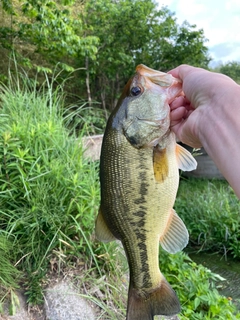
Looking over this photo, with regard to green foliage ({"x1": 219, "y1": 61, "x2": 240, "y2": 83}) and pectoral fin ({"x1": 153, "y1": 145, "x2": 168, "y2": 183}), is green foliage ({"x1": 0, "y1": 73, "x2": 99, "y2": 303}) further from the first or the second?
green foliage ({"x1": 219, "y1": 61, "x2": 240, "y2": 83})

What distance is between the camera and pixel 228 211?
5.53 meters

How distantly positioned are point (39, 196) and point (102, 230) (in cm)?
125

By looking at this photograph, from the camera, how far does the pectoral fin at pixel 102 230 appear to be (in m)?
1.76

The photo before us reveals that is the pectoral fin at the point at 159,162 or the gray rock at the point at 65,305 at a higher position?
the pectoral fin at the point at 159,162

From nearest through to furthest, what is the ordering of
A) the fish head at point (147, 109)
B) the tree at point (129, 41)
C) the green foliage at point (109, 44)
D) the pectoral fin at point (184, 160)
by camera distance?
the fish head at point (147, 109) → the pectoral fin at point (184, 160) → the green foliage at point (109, 44) → the tree at point (129, 41)

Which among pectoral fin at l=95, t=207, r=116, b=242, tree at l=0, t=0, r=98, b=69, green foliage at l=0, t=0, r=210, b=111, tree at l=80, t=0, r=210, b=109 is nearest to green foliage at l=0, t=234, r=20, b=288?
pectoral fin at l=95, t=207, r=116, b=242

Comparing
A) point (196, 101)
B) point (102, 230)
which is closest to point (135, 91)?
point (196, 101)

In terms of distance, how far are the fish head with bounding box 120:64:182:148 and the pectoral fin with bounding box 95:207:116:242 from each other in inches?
17.2

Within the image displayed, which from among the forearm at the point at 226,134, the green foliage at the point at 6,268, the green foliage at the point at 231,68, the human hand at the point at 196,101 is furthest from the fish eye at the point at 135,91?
the green foliage at the point at 231,68

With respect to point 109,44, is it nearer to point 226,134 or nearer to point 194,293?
point 194,293

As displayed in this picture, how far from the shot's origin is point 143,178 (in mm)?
1653

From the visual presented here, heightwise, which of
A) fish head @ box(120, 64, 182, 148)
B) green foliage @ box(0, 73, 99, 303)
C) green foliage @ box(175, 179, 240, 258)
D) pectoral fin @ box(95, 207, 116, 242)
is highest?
fish head @ box(120, 64, 182, 148)

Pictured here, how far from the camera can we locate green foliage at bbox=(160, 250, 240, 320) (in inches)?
115

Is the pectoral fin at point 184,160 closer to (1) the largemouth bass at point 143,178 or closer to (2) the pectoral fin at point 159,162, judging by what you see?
(1) the largemouth bass at point 143,178
